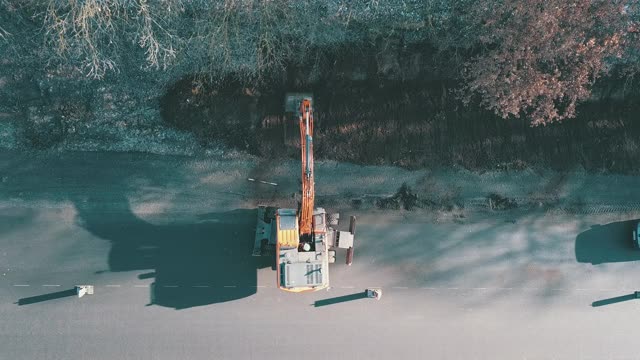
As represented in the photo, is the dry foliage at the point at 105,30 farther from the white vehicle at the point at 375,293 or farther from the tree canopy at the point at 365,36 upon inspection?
the white vehicle at the point at 375,293

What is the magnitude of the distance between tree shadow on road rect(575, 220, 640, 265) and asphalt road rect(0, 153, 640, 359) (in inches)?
2.0

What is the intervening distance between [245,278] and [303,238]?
3003mm

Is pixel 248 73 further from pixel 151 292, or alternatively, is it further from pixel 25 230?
pixel 25 230

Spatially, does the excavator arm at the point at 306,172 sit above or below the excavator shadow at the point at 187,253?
above

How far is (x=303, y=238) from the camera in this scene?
18.0 meters

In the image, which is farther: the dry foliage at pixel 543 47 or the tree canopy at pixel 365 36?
the tree canopy at pixel 365 36

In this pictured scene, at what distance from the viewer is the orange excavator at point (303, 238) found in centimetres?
1719

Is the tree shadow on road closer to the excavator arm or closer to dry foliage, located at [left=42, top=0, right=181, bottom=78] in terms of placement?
the excavator arm

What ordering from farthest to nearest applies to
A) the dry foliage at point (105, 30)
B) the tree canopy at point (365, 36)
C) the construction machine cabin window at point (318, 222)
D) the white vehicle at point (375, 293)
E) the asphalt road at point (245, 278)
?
the white vehicle at point (375, 293)
the asphalt road at point (245, 278)
the construction machine cabin window at point (318, 222)
the dry foliage at point (105, 30)
the tree canopy at point (365, 36)

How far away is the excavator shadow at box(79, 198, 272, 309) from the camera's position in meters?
18.9

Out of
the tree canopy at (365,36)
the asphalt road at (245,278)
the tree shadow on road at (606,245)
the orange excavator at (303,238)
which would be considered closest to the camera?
the tree canopy at (365,36)

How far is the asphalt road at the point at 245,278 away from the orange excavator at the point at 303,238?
1288 millimetres

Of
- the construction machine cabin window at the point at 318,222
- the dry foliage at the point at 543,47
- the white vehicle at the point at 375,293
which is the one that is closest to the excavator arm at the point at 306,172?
the construction machine cabin window at the point at 318,222

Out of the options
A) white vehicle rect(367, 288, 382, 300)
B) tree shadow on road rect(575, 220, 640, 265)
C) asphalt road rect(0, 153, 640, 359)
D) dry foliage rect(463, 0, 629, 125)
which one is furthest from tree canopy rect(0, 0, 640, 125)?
white vehicle rect(367, 288, 382, 300)
